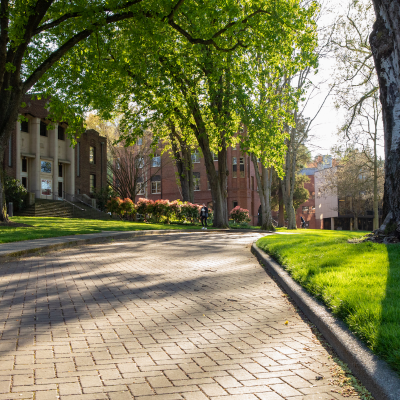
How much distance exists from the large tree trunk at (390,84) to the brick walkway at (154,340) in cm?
365

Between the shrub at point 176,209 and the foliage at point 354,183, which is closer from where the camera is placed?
the shrub at point 176,209

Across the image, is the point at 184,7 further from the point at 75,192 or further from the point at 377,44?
the point at 75,192

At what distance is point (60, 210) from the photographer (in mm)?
34469

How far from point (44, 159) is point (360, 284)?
1401 inches

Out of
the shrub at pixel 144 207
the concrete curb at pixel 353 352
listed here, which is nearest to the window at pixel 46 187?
the shrub at pixel 144 207

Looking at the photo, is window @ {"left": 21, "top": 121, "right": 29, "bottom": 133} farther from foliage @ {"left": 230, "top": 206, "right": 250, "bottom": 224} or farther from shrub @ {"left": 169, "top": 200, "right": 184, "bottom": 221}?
foliage @ {"left": 230, "top": 206, "right": 250, "bottom": 224}

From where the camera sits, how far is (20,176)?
33.8 metres

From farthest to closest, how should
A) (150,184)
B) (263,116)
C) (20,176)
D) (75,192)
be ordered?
(150,184)
(75,192)
(20,176)
(263,116)

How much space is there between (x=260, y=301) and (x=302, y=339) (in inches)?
70.2

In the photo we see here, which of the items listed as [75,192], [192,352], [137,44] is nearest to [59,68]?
[137,44]

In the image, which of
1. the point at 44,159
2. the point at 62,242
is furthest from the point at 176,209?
the point at 62,242

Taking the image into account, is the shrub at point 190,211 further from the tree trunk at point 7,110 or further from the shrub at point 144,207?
the tree trunk at point 7,110

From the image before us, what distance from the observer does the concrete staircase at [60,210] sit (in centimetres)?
3174

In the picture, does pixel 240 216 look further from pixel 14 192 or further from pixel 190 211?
pixel 14 192
